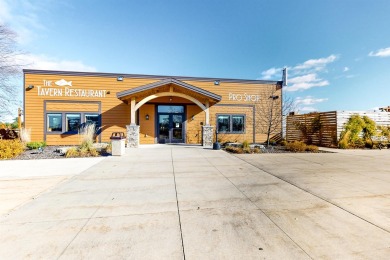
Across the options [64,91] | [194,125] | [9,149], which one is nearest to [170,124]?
[194,125]

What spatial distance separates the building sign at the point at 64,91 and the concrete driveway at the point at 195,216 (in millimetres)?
10083

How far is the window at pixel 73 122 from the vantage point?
14381 mm

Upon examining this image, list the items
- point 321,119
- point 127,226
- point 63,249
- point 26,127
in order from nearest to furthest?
point 63,249 < point 127,226 < point 26,127 < point 321,119

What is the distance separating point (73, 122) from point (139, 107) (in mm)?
5452

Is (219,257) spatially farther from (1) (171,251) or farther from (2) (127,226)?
(2) (127,226)

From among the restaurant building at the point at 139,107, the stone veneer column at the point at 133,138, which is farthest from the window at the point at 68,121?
the stone veneer column at the point at 133,138

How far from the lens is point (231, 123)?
1634 centimetres

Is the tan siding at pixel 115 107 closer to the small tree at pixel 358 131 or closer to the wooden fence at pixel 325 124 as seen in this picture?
the wooden fence at pixel 325 124

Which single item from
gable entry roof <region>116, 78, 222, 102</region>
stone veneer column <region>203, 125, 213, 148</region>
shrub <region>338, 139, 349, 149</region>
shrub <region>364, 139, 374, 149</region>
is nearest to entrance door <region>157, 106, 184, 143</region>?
stone veneer column <region>203, 125, 213, 148</region>

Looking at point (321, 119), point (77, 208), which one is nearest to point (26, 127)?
point (77, 208)

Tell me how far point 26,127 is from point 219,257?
1748cm

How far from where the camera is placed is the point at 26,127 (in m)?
13.8

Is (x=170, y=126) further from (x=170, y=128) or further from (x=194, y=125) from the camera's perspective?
(x=194, y=125)

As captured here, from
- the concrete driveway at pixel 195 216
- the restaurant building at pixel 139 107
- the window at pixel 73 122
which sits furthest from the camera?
the window at pixel 73 122
